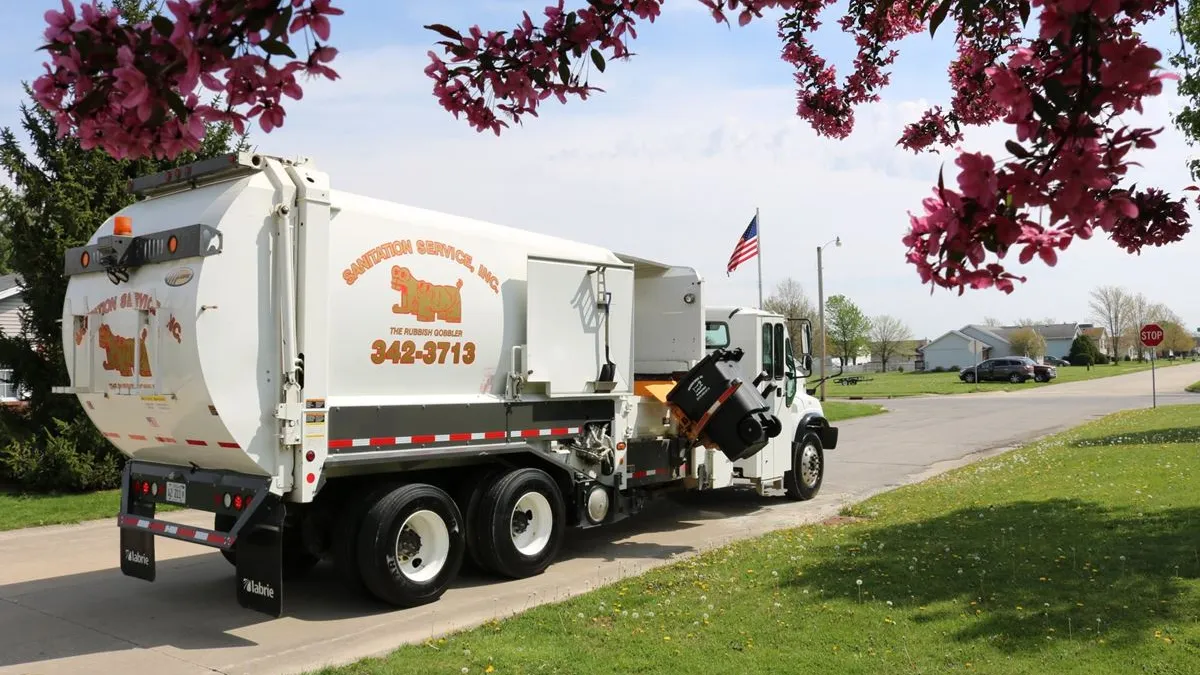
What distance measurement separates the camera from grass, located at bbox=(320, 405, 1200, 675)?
5480 mm

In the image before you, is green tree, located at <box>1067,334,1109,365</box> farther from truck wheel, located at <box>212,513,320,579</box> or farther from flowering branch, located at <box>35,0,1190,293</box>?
flowering branch, located at <box>35,0,1190,293</box>

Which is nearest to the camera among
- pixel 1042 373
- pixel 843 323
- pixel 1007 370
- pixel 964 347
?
pixel 1007 370

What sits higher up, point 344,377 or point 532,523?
point 344,377

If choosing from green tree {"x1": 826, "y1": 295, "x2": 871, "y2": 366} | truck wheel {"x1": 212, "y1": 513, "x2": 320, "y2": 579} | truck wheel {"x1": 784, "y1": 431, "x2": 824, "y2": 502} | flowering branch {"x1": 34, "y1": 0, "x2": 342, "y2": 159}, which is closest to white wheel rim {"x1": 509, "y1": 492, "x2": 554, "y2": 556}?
truck wheel {"x1": 212, "y1": 513, "x2": 320, "y2": 579}

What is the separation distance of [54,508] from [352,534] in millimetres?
7339

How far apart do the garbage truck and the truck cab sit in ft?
8.37

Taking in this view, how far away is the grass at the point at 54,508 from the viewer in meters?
11.6

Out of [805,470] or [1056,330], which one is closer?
[805,470]

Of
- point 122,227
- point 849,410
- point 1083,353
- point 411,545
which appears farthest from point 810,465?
point 1083,353

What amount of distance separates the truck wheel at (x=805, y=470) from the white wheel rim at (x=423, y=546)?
6.34m

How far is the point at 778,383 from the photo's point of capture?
1220 centimetres

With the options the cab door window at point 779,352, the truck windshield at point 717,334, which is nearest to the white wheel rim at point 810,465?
the cab door window at point 779,352

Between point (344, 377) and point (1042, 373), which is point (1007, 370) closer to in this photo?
point (1042, 373)

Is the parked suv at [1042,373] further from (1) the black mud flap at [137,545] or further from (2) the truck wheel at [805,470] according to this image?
(1) the black mud flap at [137,545]
